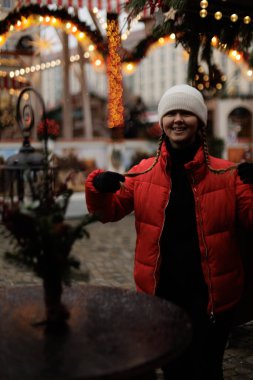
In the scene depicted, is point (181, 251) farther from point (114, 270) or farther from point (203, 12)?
point (114, 270)

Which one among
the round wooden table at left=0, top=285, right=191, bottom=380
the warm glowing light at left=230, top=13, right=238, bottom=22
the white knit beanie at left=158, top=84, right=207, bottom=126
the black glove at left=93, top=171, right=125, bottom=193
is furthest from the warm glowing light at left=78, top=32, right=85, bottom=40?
the round wooden table at left=0, top=285, right=191, bottom=380

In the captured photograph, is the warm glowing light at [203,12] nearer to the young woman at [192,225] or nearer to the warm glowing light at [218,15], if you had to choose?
the warm glowing light at [218,15]

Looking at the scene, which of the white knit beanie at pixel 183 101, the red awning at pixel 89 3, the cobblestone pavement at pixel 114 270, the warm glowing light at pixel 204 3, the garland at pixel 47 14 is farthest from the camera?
the garland at pixel 47 14

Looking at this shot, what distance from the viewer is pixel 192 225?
2.70 meters

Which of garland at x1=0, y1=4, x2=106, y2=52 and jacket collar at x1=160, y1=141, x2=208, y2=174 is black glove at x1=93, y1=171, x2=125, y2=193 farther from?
garland at x1=0, y1=4, x2=106, y2=52

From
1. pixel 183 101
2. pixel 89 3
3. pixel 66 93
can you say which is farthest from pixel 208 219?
pixel 66 93

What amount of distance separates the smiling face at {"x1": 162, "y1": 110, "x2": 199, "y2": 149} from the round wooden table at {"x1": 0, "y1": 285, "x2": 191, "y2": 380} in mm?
837

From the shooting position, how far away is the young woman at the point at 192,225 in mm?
2668

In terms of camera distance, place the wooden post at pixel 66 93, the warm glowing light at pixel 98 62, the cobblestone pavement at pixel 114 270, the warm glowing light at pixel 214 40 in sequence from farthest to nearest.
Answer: the wooden post at pixel 66 93 < the warm glowing light at pixel 98 62 < the warm glowing light at pixel 214 40 < the cobblestone pavement at pixel 114 270

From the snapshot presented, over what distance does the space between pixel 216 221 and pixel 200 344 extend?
2.03ft

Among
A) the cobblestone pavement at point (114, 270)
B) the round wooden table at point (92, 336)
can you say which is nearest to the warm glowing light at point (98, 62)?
the cobblestone pavement at point (114, 270)

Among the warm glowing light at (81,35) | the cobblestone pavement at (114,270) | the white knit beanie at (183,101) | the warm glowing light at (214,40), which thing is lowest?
the cobblestone pavement at (114,270)

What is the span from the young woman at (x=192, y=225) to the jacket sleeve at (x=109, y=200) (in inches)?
0.4

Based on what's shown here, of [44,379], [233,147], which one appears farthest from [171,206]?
[233,147]
